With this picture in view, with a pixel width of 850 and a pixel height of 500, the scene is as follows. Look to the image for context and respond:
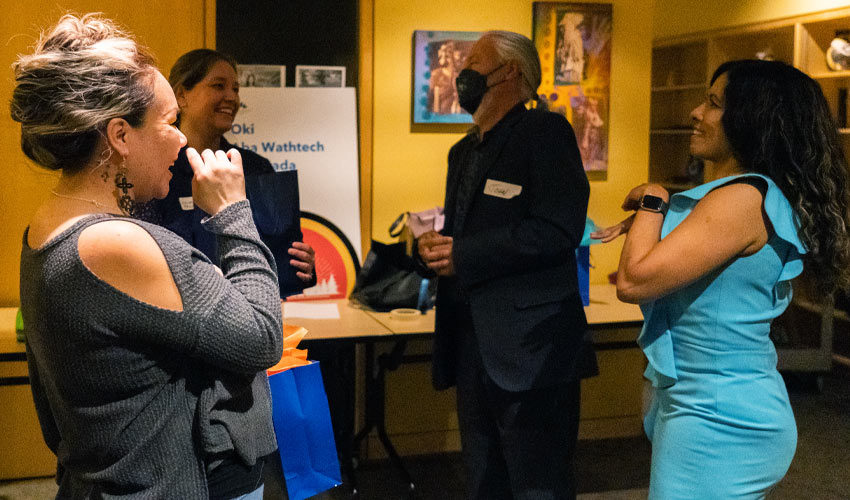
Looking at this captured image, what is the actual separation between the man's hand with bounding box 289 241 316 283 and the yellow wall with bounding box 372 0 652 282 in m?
1.45

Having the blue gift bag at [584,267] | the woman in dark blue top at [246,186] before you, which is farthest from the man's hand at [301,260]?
the blue gift bag at [584,267]

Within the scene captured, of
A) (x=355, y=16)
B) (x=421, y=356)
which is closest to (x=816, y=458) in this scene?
(x=421, y=356)

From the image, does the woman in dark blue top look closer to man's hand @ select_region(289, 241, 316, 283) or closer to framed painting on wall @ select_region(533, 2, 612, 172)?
man's hand @ select_region(289, 241, 316, 283)

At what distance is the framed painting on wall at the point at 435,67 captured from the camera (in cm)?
374

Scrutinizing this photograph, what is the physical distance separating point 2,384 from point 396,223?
1823 mm

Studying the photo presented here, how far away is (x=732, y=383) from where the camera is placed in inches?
63.6

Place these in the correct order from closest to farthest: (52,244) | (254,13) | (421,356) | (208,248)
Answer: (52,244)
(208,248)
(254,13)
(421,356)

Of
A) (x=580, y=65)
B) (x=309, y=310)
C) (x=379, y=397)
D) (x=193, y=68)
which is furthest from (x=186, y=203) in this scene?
(x=580, y=65)

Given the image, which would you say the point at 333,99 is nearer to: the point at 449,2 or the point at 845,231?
the point at 449,2

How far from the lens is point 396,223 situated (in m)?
3.77

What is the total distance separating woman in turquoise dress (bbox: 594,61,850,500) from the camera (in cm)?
159

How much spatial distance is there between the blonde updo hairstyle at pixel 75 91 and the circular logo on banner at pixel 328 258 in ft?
8.37

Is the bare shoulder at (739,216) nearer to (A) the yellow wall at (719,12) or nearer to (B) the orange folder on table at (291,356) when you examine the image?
(B) the orange folder on table at (291,356)

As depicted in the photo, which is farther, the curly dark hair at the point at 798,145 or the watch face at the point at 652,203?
the watch face at the point at 652,203
